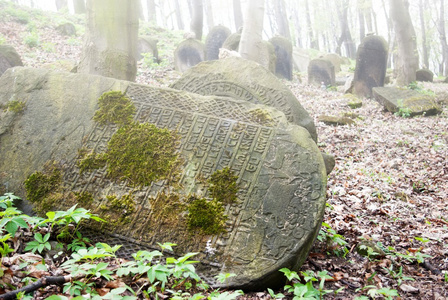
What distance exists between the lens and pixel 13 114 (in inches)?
145

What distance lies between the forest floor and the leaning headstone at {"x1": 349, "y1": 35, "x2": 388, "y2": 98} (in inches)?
97.4

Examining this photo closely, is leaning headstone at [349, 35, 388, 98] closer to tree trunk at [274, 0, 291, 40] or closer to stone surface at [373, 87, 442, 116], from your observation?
stone surface at [373, 87, 442, 116]

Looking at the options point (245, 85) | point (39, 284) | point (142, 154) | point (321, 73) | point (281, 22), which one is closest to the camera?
point (39, 284)

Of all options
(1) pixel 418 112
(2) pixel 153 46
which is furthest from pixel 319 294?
(2) pixel 153 46

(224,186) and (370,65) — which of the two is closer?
(224,186)

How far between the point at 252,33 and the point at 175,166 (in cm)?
784

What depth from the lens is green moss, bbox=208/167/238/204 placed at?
303 cm

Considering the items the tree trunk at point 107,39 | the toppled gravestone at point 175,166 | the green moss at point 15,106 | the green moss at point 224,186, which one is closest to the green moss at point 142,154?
the toppled gravestone at point 175,166

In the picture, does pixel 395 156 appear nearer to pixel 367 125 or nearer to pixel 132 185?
pixel 367 125

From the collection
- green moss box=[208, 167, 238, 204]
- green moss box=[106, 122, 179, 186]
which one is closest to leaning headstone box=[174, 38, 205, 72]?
green moss box=[106, 122, 179, 186]

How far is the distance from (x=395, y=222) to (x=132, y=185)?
2.90 metres

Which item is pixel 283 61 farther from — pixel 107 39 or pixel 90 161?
pixel 90 161

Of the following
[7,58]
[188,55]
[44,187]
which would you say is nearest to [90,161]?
[44,187]

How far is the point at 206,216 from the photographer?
9.71 ft
